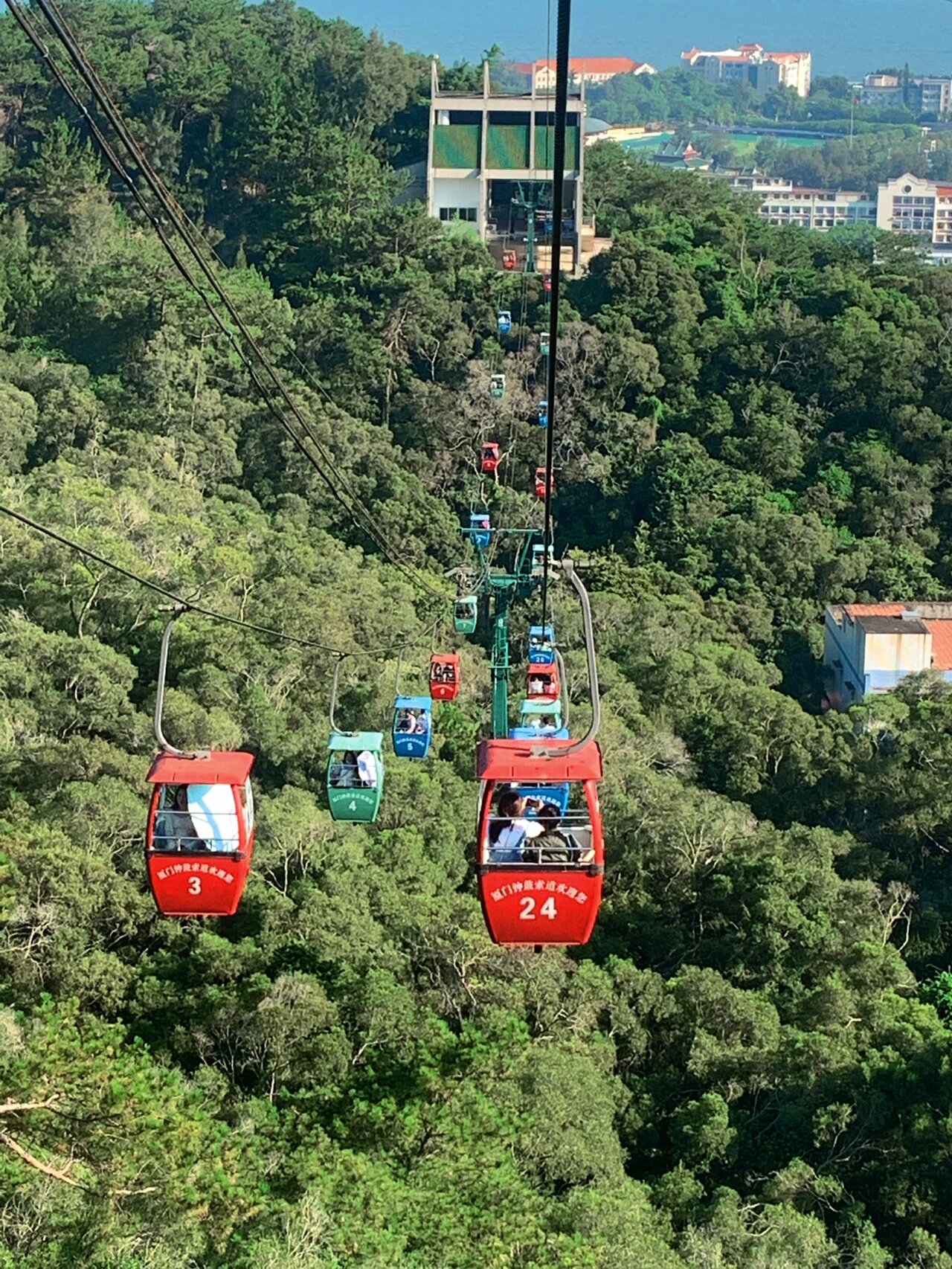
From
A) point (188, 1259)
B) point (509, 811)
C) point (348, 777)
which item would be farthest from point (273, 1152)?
point (509, 811)

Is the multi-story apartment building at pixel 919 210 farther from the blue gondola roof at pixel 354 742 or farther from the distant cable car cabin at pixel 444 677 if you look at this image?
the blue gondola roof at pixel 354 742

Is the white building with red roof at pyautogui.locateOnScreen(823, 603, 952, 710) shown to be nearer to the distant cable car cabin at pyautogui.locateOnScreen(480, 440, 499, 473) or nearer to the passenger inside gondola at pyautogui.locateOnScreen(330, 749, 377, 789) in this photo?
the distant cable car cabin at pyautogui.locateOnScreen(480, 440, 499, 473)

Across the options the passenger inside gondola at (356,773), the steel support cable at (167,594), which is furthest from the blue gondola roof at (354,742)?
the steel support cable at (167,594)

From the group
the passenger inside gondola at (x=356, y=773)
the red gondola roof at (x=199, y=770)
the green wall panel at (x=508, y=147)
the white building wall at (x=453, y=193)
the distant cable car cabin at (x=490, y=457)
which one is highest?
the green wall panel at (x=508, y=147)

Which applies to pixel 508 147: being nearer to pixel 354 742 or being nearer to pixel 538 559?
pixel 538 559

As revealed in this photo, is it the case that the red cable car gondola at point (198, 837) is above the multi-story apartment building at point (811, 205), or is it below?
below

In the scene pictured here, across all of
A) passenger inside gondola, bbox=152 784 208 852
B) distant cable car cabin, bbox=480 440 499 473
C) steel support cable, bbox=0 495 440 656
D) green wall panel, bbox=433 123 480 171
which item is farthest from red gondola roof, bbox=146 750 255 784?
green wall panel, bbox=433 123 480 171

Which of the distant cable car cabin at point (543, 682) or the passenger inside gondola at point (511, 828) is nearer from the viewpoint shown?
the passenger inside gondola at point (511, 828)
